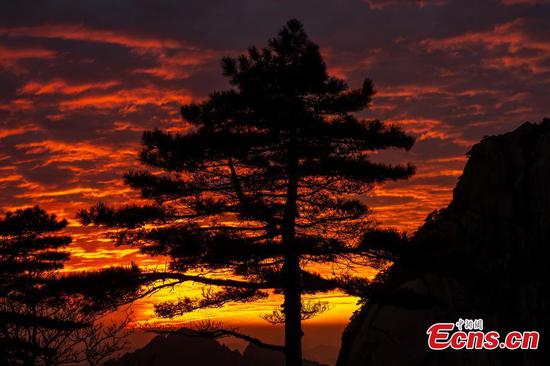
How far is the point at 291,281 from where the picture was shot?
13.8 m

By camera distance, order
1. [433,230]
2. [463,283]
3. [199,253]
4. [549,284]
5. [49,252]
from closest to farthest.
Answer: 1. [199,253]
2. [549,284]
3. [463,283]
4. [433,230]
5. [49,252]

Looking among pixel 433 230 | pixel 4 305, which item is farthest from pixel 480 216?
pixel 4 305

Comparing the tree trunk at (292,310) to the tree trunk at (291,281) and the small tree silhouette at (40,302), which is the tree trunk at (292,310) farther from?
the small tree silhouette at (40,302)

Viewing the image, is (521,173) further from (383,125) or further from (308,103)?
(308,103)

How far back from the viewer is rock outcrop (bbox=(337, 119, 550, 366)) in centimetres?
1564

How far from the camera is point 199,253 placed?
13.6 meters

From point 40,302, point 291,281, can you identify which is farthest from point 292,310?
point 40,302

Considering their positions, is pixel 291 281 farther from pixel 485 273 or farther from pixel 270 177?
pixel 485 273

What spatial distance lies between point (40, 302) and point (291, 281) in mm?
6530

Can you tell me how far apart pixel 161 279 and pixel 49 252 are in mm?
10079

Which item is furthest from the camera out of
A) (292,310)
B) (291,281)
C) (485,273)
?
(485,273)

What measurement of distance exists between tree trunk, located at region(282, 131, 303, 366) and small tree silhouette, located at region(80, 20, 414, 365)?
0.03 m

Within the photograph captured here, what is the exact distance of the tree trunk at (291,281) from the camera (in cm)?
1381

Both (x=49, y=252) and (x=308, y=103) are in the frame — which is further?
(x=49, y=252)
